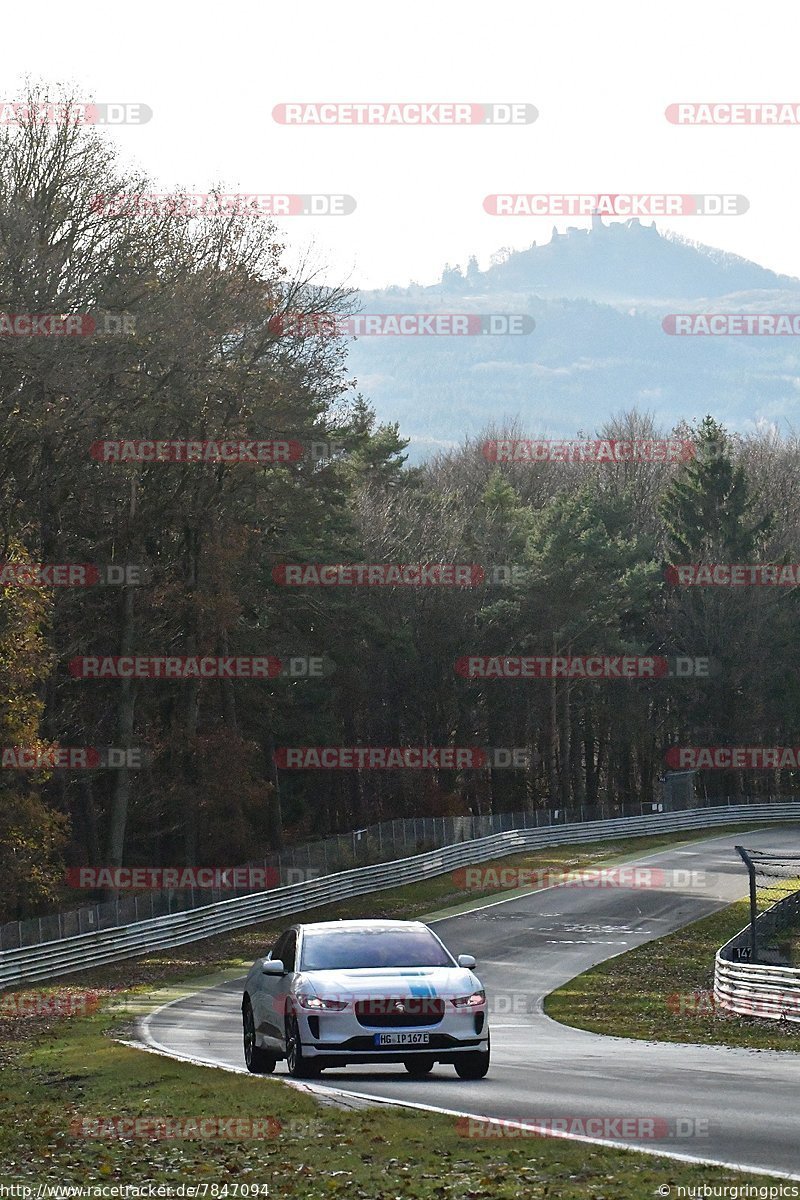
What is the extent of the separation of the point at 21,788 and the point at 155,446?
31.8 ft

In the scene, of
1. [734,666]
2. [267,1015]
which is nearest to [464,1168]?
[267,1015]

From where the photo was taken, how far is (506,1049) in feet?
65.6

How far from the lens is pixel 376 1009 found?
15.2 meters

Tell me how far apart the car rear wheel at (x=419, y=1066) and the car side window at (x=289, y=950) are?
1484mm

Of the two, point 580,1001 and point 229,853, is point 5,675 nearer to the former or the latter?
point 580,1001

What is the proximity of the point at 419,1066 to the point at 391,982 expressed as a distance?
2.95 ft

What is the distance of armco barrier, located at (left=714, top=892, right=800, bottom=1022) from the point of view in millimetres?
24672

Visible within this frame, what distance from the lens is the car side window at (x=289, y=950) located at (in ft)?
53.8
